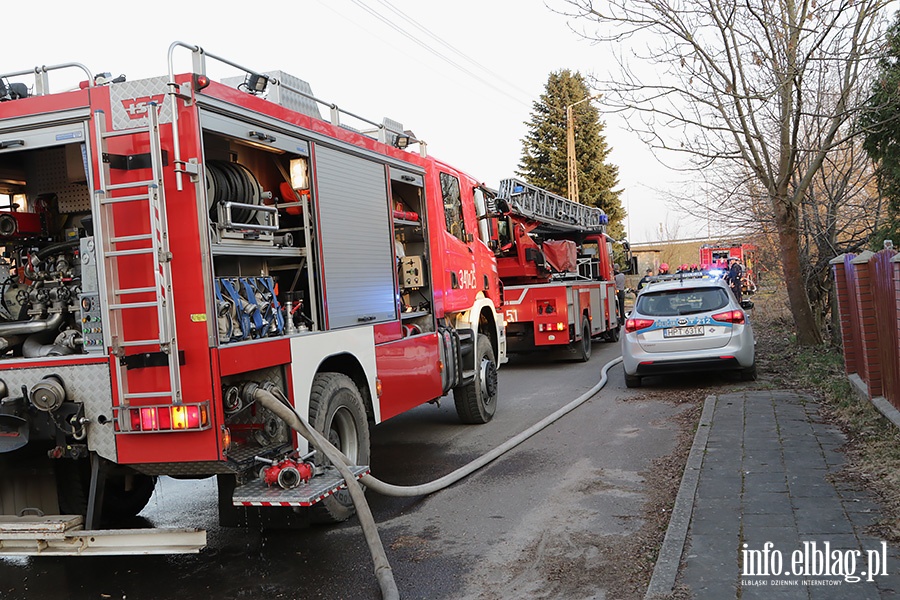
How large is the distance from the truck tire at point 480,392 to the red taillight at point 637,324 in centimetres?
218

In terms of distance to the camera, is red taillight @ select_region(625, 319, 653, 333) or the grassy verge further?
red taillight @ select_region(625, 319, 653, 333)

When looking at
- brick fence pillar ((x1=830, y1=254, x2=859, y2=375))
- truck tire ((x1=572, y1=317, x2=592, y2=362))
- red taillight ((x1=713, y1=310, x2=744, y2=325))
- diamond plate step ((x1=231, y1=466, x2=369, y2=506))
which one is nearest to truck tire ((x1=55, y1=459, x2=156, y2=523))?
diamond plate step ((x1=231, y1=466, x2=369, y2=506))

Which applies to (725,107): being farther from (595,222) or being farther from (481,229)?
(595,222)

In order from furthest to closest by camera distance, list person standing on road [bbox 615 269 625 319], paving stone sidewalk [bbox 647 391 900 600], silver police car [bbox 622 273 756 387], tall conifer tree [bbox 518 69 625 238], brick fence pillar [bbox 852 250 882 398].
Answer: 1. tall conifer tree [bbox 518 69 625 238]
2. person standing on road [bbox 615 269 625 319]
3. silver police car [bbox 622 273 756 387]
4. brick fence pillar [bbox 852 250 882 398]
5. paving stone sidewalk [bbox 647 391 900 600]

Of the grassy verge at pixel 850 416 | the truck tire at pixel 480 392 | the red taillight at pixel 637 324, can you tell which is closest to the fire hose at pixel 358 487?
the grassy verge at pixel 850 416

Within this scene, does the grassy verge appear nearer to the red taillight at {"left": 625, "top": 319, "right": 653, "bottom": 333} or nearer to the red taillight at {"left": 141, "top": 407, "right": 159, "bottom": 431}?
the red taillight at {"left": 625, "top": 319, "right": 653, "bottom": 333}

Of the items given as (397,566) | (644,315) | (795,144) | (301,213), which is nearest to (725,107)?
(795,144)

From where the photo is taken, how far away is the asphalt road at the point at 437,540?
4766mm

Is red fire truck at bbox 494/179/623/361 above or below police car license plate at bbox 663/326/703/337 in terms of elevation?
above

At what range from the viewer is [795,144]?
11750 millimetres

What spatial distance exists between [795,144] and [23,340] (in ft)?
34.8

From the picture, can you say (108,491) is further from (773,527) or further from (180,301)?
(773,527)

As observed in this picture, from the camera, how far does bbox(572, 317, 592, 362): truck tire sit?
52.4 feet

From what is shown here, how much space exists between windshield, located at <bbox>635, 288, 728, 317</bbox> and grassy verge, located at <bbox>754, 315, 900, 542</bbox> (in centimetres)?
131
